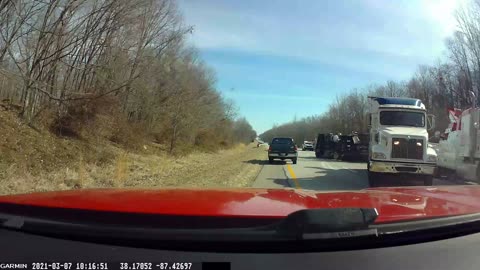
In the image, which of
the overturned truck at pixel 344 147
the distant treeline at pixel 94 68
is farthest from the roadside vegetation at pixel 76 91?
the overturned truck at pixel 344 147

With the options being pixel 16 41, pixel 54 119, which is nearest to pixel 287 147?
pixel 54 119

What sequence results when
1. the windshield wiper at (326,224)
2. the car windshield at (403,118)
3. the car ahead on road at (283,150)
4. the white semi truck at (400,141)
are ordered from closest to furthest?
1. the windshield wiper at (326,224)
2. the white semi truck at (400,141)
3. the car windshield at (403,118)
4. the car ahead on road at (283,150)

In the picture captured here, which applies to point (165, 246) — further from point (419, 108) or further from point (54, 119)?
point (54, 119)

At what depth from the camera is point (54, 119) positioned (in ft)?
83.3

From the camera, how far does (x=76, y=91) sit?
27.3 m

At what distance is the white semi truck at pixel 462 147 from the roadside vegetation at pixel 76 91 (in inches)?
466

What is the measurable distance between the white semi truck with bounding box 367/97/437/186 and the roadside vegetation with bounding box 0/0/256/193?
352 inches

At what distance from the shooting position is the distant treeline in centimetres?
2283

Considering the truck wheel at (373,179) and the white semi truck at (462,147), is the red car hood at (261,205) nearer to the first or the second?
the truck wheel at (373,179)

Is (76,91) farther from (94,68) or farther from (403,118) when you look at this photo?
(403,118)

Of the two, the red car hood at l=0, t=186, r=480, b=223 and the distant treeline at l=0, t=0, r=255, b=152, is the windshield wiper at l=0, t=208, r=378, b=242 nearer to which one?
the red car hood at l=0, t=186, r=480, b=223

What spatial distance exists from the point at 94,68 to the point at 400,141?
17.5m

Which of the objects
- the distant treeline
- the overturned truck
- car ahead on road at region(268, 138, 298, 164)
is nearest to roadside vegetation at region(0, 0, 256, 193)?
the distant treeline

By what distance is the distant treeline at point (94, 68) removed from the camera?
74.9 ft
